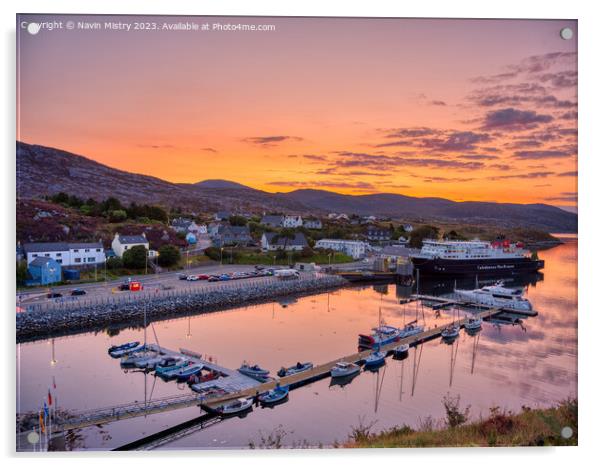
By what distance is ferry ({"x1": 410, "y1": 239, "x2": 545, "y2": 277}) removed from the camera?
20.5m

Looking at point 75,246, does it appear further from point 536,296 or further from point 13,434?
point 536,296

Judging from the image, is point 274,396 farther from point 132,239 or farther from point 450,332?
point 132,239

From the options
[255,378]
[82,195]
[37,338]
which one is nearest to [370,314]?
[255,378]

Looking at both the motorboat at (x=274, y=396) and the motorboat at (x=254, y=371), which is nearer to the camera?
the motorboat at (x=274, y=396)

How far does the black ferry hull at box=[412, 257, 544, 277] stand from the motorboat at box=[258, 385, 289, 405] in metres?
14.7

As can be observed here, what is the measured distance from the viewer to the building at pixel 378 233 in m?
29.1

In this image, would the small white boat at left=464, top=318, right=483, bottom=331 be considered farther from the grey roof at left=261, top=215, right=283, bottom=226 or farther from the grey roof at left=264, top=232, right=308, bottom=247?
the grey roof at left=261, top=215, right=283, bottom=226

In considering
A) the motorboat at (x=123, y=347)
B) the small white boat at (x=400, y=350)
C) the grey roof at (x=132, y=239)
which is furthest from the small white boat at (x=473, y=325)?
the grey roof at (x=132, y=239)

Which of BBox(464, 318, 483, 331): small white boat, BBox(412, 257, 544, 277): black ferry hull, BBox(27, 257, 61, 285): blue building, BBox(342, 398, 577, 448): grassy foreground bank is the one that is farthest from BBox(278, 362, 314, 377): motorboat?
BBox(412, 257, 544, 277): black ferry hull

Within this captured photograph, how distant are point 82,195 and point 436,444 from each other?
2699cm

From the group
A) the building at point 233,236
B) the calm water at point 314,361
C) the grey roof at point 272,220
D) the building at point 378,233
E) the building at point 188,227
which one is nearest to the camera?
the calm water at point 314,361

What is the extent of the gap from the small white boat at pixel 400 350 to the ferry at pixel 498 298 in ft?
17.4

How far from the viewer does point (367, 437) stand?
4383 millimetres

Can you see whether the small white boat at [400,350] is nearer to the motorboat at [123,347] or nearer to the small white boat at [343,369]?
the small white boat at [343,369]
